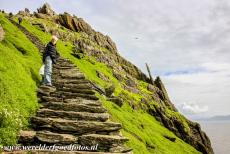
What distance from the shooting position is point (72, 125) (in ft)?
55.6

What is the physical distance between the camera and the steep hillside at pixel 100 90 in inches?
719

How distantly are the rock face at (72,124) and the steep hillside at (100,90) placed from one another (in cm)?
71

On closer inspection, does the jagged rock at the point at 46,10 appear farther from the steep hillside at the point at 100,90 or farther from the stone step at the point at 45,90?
the stone step at the point at 45,90

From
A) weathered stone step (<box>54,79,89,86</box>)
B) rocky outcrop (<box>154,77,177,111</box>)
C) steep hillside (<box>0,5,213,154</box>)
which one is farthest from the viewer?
rocky outcrop (<box>154,77,177,111</box>)

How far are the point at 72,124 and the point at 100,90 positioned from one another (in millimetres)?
29411

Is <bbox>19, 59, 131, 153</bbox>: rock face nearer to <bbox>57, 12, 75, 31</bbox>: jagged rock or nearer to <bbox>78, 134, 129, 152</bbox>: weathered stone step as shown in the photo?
<bbox>78, 134, 129, 152</bbox>: weathered stone step

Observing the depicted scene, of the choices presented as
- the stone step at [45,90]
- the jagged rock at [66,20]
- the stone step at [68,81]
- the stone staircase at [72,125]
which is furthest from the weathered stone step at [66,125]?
the jagged rock at [66,20]

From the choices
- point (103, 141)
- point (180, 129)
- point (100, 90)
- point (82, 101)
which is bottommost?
point (103, 141)

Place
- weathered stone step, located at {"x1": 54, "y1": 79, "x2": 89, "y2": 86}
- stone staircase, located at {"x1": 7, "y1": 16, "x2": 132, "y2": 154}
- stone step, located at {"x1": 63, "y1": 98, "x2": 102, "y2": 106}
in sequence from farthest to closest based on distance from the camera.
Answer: weathered stone step, located at {"x1": 54, "y1": 79, "x2": 89, "y2": 86}
stone step, located at {"x1": 63, "y1": 98, "x2": 102, "y2": 106}
stone staircase, located at {"x1": 7, "y1": 16, "x2": 132, "y2": 154}

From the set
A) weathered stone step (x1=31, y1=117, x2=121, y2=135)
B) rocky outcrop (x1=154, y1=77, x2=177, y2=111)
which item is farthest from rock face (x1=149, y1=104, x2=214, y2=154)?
weathered stone step (x1=31, y1=117, x2=121, y2=135)

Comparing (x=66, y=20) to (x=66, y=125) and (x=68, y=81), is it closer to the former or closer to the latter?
(x=68, y=81)

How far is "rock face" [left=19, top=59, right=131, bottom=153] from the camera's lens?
15.6 metres

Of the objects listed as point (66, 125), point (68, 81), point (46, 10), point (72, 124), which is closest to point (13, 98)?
point (66, 125)

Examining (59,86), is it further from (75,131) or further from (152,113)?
(152,113)
